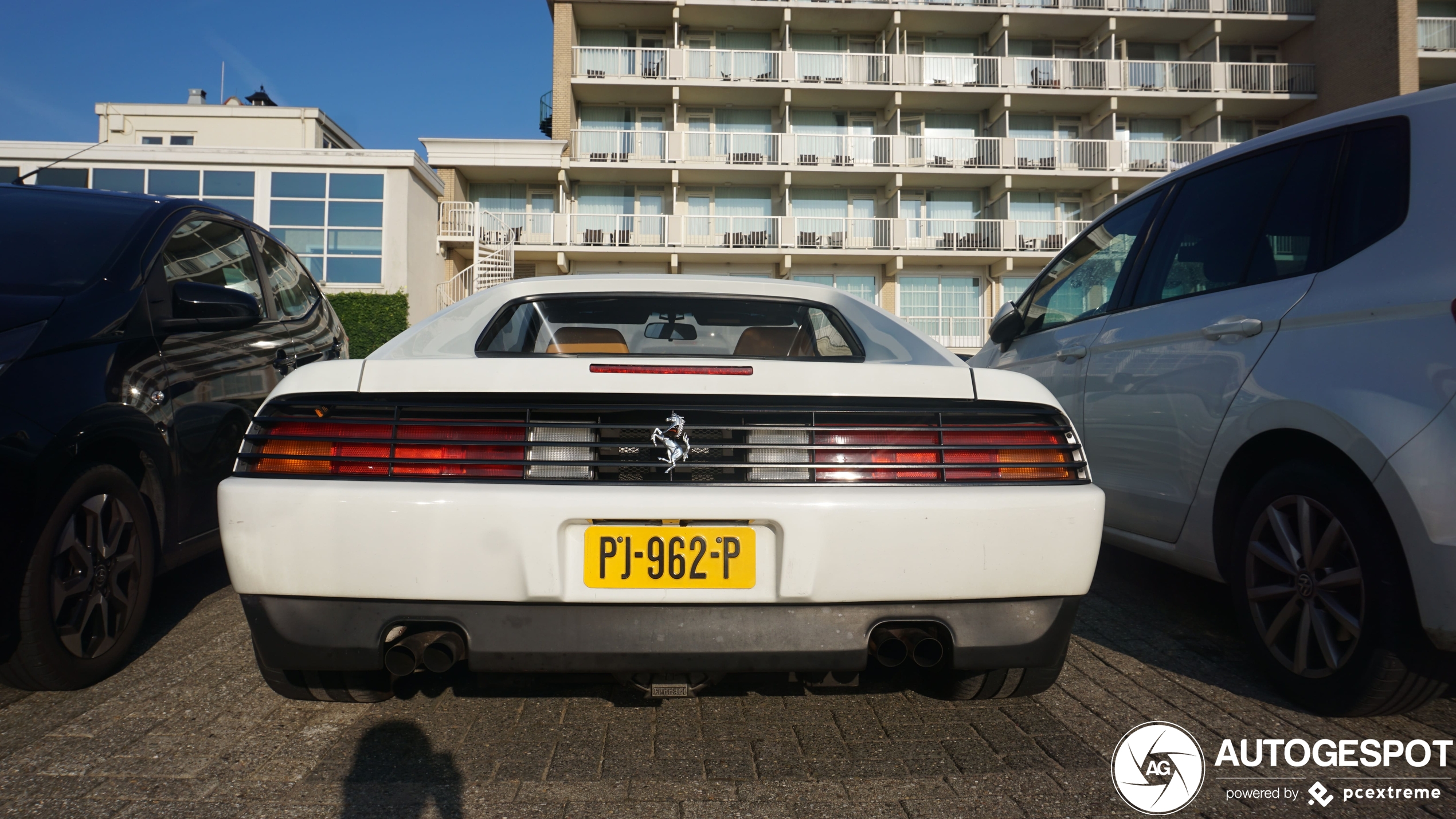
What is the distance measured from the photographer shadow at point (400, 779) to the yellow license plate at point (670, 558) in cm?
62

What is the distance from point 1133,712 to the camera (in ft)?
7.63

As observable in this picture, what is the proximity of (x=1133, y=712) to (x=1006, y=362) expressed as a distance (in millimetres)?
2353

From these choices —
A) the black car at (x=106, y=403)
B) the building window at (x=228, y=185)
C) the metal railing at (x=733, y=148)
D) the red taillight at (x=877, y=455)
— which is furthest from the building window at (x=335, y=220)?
the red taillight at (x=877, y=455)

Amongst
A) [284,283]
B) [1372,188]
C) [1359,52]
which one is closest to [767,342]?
[1372,188]

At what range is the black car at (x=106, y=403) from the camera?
2285mm

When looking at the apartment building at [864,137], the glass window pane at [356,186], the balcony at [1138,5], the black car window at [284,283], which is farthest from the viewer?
the balcony at [1138,5]

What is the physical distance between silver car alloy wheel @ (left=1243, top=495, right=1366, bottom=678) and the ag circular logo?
1.54 ft

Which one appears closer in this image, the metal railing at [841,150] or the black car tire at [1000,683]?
the black car tire at [1000,683]

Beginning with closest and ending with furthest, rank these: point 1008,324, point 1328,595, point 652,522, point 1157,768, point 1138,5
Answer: point 652,522
point 1157,768
point 1328,595
point 1008,324
point 1138,5

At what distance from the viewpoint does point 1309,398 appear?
228cm

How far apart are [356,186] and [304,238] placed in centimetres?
199

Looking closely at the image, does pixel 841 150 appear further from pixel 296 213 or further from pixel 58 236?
pixel 58 236

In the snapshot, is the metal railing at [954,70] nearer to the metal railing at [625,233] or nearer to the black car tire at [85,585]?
the metal railing at [625,233]

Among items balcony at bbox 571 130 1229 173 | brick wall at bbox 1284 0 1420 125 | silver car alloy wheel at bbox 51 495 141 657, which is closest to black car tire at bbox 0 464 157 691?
silver car alloy wheel at bbox 51 495 141 657
